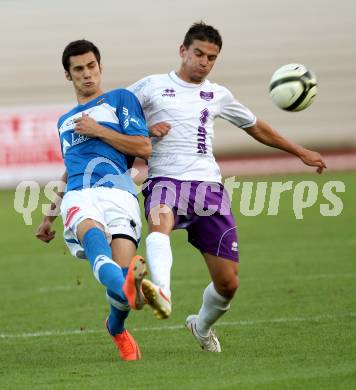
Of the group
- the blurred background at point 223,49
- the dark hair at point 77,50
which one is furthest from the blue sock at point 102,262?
the blurred background at point 223,49

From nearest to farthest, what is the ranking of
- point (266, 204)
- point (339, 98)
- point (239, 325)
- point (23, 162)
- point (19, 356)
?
1. point (19, 356)
2. point (239, 325)
3. point (266, 204)
4. point (23, 162)
5. point (339, 98)

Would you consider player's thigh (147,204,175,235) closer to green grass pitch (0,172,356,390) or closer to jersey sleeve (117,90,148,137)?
jersey sleeve (117,90,148,137)

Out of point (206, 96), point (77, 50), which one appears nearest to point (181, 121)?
point (206, 96)

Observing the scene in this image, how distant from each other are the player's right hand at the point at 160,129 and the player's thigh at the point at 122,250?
862mm

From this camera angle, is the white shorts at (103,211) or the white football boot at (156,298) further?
the white shorts at (103,211)

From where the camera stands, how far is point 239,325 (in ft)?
27.6

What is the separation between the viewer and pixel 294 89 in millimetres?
7547

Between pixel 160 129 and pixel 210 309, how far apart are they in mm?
1360

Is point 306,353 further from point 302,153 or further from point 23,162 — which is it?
point 23,162

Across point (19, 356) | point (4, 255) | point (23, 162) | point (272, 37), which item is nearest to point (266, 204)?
point (23, 162)

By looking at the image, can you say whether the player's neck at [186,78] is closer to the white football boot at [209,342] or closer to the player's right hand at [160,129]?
the player's right hand at [160,129]

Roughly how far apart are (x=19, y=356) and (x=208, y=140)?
2063 millimetres

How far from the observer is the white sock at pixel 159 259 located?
634 cm

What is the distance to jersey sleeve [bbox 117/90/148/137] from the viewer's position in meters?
6.93
